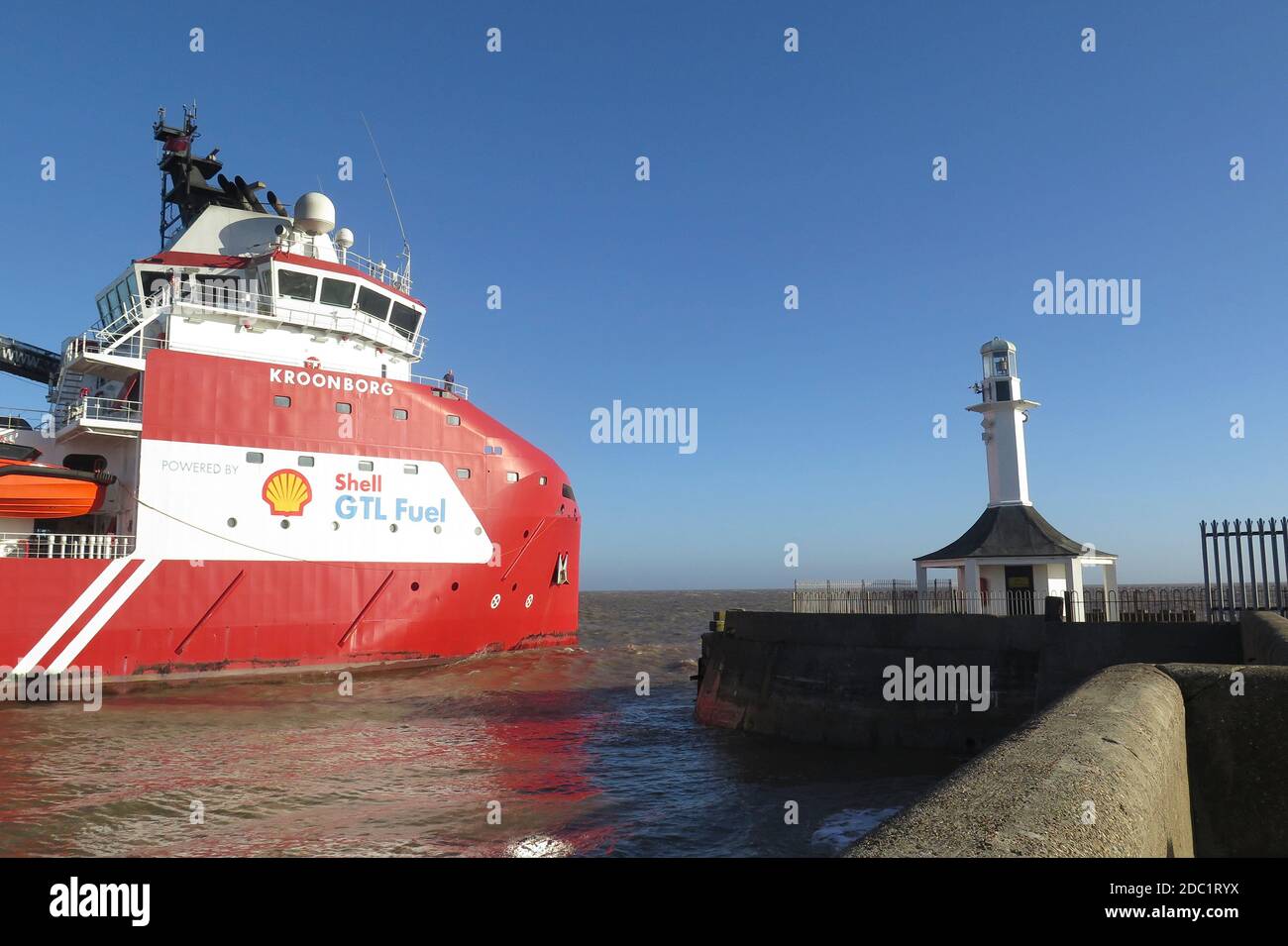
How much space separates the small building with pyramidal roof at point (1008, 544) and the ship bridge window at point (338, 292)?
751 inches

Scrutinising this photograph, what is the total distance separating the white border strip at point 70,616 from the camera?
1853 cm

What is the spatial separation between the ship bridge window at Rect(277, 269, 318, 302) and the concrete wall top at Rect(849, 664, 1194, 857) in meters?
24.0

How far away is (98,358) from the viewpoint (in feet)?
66.5

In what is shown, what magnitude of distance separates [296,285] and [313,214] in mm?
3573

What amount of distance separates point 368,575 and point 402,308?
31.9 ft

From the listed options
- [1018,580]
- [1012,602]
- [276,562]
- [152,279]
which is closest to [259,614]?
[276,562]

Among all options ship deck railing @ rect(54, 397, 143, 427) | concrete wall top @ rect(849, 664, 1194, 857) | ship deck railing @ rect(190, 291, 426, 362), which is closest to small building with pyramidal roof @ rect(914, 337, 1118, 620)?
concrete wall top @ rect(849, 664, 1194, 857)

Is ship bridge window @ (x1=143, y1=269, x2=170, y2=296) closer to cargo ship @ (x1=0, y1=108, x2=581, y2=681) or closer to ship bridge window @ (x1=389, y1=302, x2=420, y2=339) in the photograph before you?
cargo ship @ (x1=0, y1=108, x2=581, y2=681)

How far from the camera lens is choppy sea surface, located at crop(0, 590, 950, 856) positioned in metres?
10.1

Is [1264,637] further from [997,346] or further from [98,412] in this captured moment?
[98,412]

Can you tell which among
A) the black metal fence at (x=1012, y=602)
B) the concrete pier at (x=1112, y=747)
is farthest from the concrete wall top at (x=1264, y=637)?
the black metal fence at (x=1012, y=602)

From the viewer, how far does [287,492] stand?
70.7 feet

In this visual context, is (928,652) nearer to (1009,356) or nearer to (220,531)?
(1009,356)

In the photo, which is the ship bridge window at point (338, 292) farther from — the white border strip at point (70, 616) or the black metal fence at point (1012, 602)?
the black metal fence at point (1012, 602)
